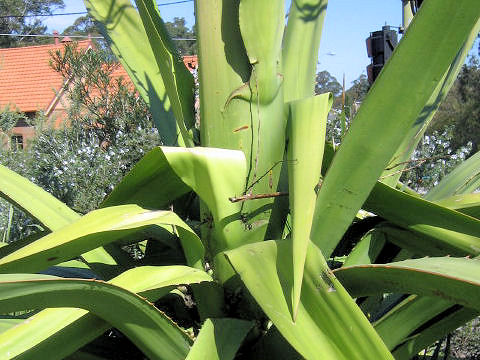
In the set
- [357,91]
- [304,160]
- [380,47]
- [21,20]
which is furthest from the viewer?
[21,20]

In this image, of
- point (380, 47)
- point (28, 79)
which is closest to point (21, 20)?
point (28, 79)

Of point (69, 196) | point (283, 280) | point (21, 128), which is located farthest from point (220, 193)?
point (21, 128)

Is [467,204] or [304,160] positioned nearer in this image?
[304,160]

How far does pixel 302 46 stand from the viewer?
1243 mm

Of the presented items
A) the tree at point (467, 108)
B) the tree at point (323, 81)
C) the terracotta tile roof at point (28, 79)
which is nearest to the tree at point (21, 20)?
the terracotta tile roof at point (28, 79)

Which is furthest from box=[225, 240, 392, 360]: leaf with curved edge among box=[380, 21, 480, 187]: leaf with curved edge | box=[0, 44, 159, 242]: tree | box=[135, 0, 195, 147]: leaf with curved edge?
box=[0, 44, 159, 242]: tree

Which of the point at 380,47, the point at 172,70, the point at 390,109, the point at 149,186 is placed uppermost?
the point at 380,47

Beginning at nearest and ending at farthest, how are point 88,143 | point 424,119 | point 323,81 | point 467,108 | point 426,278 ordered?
1. point 426,278
2. point 424,119
3. point 323,81
4. point 88,143
5. point 467,108

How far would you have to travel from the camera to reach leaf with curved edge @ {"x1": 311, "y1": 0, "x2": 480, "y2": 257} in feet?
3.13

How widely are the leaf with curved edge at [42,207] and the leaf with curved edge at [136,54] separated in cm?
32

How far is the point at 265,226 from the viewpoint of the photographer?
114 cm

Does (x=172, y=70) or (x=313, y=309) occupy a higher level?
(x=172, y=70)

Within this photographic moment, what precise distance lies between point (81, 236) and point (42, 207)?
0.34 metres

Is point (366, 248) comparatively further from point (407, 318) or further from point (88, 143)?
point (88, 143)
